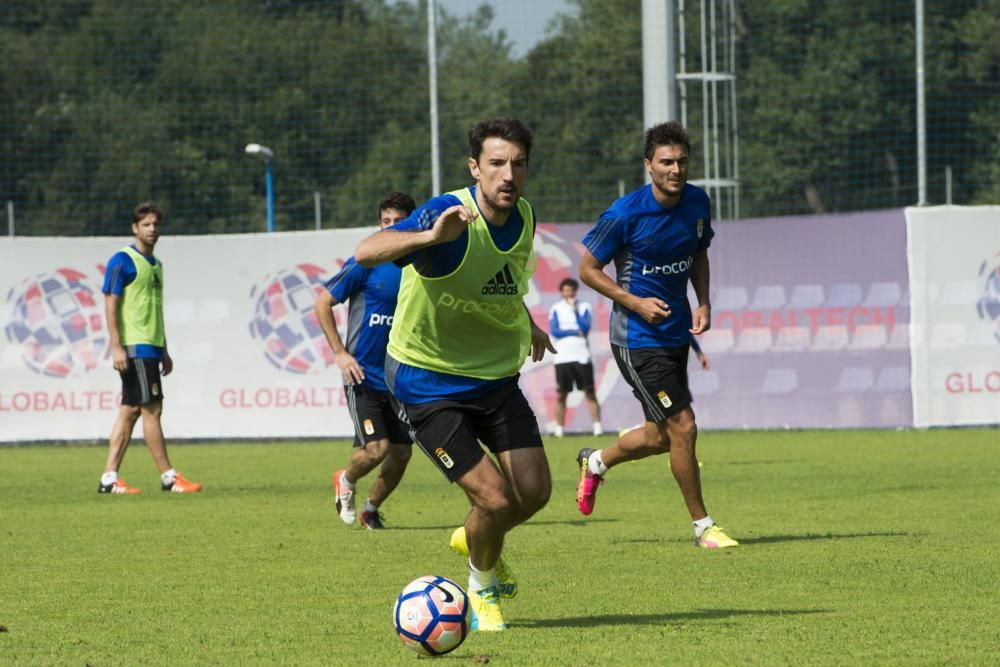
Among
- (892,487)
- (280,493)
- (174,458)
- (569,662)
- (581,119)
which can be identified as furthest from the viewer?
(581,119)

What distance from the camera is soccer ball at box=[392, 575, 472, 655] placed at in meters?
6.40

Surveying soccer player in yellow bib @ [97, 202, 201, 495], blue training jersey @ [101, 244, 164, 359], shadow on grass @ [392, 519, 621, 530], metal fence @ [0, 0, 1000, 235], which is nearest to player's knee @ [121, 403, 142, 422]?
soccer player in yellow bib @ [97, 202, 201, 495]

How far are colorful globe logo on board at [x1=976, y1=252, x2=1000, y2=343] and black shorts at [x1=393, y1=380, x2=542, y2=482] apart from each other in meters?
15.4

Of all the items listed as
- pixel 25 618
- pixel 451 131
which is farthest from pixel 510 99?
pixel 25 618

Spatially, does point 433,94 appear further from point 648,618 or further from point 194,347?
point 648,618

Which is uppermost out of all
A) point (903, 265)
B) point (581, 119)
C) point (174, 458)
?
point (581, 119)

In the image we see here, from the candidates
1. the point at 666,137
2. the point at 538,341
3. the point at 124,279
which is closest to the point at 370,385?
the point at 666,137

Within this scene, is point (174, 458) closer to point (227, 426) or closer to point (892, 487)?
point (227, 426)

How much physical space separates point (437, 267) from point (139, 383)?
8617 mm

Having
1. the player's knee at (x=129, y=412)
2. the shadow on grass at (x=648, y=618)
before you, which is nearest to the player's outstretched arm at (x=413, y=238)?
the shadow on grass at (x=648, y=618)

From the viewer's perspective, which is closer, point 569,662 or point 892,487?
point 569,662

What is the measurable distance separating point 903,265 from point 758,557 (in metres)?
13.3

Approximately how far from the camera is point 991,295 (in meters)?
21.6

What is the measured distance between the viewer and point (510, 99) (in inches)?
1917
